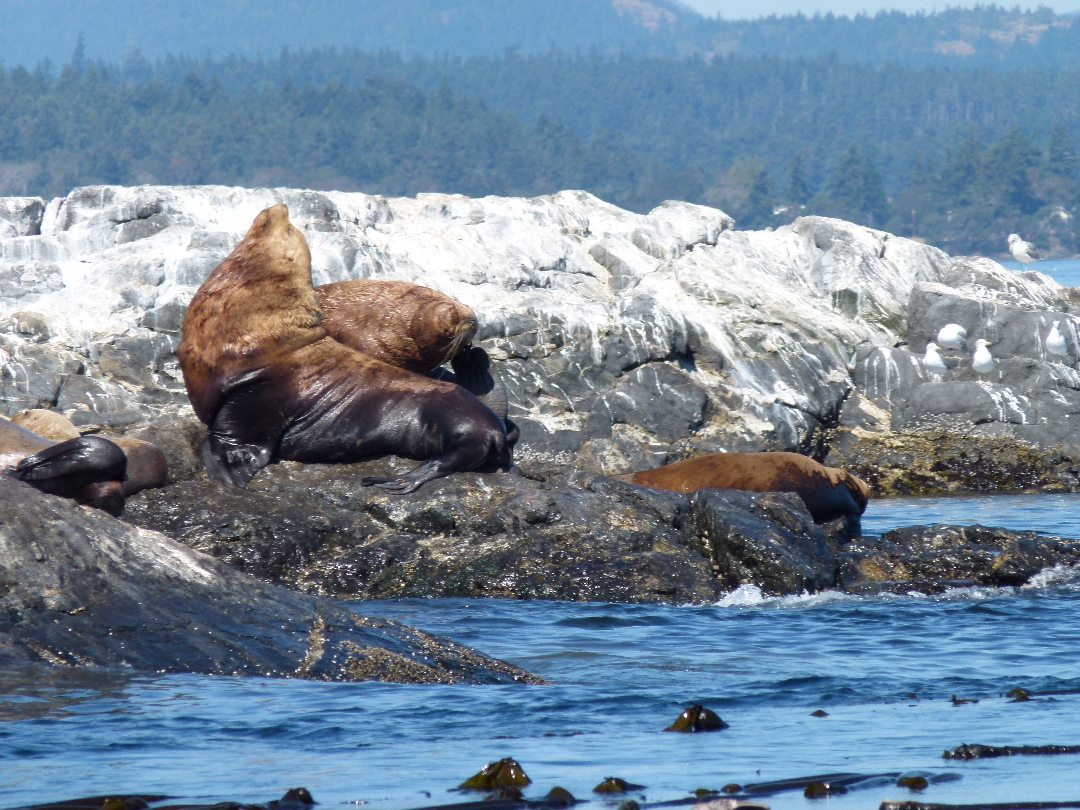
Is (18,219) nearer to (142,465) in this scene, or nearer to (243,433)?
(243,433)

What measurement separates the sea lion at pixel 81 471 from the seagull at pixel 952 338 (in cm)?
1557

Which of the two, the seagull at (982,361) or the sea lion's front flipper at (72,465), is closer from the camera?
the sea lion's front flipper at (72,465)

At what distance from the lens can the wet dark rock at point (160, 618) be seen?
532 cm

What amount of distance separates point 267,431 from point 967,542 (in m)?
4.54

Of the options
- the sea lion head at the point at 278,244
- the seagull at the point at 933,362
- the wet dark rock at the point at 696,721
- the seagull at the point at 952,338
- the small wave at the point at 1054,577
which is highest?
the sea lion head at the point at 278,244

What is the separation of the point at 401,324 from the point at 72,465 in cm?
307

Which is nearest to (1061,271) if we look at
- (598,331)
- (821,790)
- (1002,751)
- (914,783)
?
(598,331)

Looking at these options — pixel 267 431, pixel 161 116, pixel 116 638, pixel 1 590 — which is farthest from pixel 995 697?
pixel 161 116

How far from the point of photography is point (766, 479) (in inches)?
408

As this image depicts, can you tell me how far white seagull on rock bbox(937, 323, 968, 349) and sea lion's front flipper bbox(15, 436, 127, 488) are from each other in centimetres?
1570

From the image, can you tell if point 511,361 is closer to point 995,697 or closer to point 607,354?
point 607,354

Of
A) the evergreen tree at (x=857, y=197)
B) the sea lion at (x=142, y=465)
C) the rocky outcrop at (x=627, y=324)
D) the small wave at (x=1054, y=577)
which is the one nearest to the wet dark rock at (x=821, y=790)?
the sea lion at (x=142, y=465)

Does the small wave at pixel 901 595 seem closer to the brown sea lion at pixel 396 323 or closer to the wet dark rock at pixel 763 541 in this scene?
the wet dark rock at pixel 763 541

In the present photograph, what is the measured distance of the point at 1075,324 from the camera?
20.8 m
